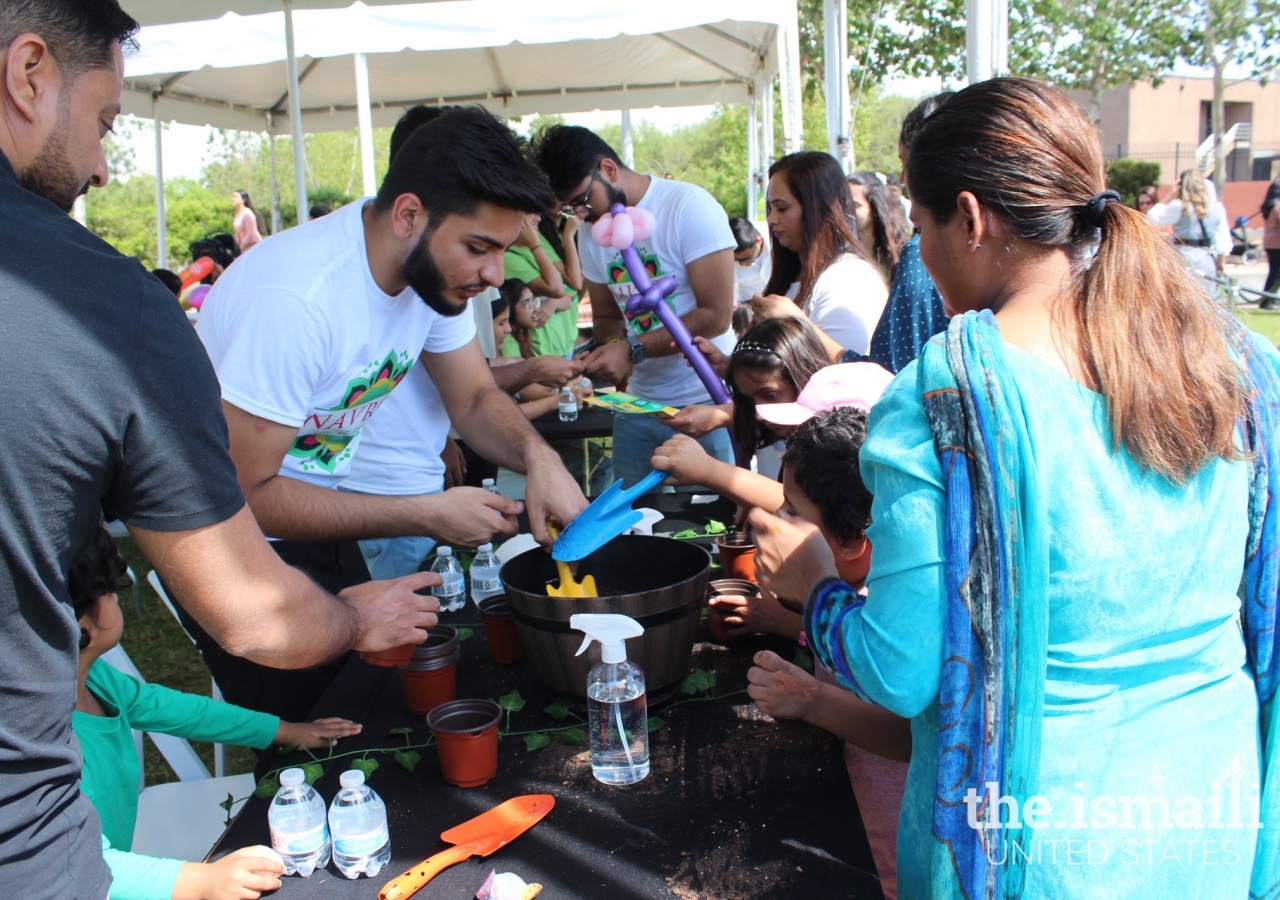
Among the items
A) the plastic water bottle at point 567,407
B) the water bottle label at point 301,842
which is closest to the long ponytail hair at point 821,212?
the plastic water bottle at point 567,407

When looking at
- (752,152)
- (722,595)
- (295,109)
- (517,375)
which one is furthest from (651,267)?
(752,152)

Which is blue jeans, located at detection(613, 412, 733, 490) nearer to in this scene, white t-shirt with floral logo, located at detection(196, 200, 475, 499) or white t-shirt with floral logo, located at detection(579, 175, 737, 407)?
white t-shirt with floral logo, located at detection(579, 175, 737, 407)

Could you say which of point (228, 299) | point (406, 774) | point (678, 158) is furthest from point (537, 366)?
point (678, 158)

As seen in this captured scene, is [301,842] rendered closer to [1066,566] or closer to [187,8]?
[1066,566]

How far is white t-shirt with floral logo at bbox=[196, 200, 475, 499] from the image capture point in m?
1.97

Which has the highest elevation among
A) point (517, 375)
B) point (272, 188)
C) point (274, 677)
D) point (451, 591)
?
point (272, 188)

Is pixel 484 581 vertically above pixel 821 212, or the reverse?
pixel 821 212

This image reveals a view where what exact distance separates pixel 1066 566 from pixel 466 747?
904 millimetres

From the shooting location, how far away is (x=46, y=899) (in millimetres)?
978

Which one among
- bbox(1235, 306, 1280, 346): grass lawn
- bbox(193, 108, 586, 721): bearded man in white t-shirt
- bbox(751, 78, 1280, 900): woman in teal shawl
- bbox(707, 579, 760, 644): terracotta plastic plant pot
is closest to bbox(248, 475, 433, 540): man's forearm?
bbox(193, 108, 586, 721): bearded man in white t-shirt

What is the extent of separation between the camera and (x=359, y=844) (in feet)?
4.12

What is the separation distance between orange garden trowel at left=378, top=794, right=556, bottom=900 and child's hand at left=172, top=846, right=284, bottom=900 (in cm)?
16

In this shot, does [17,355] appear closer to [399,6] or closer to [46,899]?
[46,899]

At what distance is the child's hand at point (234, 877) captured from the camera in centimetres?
122
